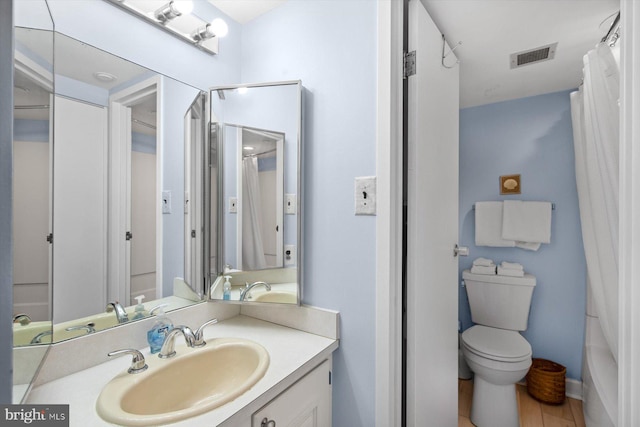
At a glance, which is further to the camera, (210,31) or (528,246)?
(528,246)

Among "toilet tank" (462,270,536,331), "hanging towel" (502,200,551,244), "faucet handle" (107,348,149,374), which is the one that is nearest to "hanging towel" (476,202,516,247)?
"hanging towel" (502,200,551,244)

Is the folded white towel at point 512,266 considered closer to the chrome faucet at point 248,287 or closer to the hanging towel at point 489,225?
the hanging towel at point 489,225

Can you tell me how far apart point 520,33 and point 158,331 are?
7.09 feet

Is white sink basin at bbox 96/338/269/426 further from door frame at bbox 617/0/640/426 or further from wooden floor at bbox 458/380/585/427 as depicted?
wooden floor at bbox 458/380/585/427

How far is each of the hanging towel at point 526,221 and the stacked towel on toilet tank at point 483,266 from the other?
0.77 feet

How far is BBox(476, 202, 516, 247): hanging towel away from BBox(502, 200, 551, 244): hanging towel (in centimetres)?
5

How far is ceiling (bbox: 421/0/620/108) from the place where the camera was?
1292 millimetres

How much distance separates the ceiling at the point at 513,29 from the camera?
1.29 m

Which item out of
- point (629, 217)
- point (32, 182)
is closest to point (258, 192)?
point (32, 182)

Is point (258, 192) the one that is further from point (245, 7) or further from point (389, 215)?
point (245, 7)

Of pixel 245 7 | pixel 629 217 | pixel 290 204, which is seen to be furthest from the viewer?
pixel 245 7

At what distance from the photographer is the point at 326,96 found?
3.78 feet

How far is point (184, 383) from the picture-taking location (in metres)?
0.95

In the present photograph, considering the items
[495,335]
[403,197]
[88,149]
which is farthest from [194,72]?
[495,335]
